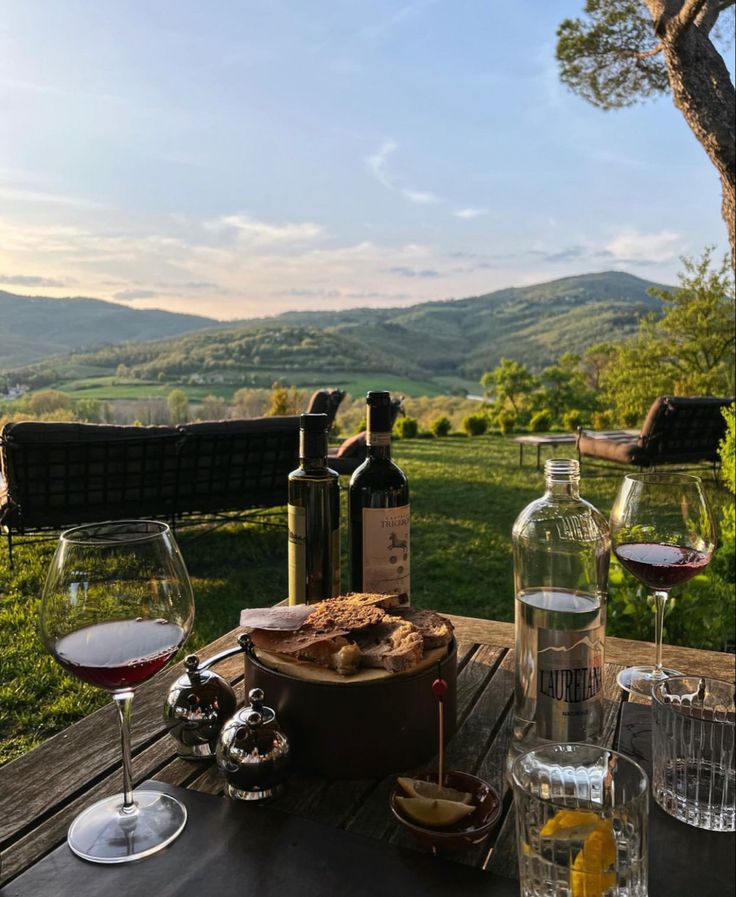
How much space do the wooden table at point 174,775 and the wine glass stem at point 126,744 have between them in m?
0.07

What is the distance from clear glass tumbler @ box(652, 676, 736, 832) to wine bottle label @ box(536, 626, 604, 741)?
0.26ft

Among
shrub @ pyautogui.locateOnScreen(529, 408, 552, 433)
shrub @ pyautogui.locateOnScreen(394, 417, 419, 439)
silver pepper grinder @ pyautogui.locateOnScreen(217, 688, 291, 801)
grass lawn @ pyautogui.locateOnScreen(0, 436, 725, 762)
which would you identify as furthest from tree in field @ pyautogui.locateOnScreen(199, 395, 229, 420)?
silver pepper grinder @ pyautogui.locateOnScreen(217, 688, 291, 801)

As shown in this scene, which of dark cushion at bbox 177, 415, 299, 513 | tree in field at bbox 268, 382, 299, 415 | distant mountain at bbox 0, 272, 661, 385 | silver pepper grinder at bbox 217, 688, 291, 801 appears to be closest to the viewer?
silver pepper grinder at bbox 217, 688, 291, 801

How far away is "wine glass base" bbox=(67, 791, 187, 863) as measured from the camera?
27.7 inches

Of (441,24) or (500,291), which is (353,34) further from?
(500,291)

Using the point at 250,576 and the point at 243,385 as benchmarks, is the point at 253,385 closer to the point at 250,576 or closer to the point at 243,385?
the point at 243,385

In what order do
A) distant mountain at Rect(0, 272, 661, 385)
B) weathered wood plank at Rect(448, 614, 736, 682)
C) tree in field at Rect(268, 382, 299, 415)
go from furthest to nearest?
distant mountain at Rect(0, 272, 661, 385) < tree in field at Rect(268, 382, 299, 415) < weathered wood plank at Rect(448, 614, 736, 682)

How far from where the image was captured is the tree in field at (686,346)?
1572 cm

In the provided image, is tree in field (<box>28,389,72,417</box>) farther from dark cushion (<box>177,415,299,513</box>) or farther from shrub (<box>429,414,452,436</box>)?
shrub (<box>429,414,452,436</box>)

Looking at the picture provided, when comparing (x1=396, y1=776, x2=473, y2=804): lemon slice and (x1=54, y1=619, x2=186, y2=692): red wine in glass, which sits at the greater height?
(x1=54, y1=619, x2=186, y2=692): red wine in glass

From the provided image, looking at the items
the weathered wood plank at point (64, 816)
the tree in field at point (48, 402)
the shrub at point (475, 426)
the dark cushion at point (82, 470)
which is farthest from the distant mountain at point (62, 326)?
the shrub at point (475, 426)

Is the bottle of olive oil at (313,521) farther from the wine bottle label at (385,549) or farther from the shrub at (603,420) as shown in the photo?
the shrub at (603,420)

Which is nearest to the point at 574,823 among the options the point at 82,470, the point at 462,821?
the point at 462,821

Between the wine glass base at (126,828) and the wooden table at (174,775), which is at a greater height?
the wine glass base at (126,828)
